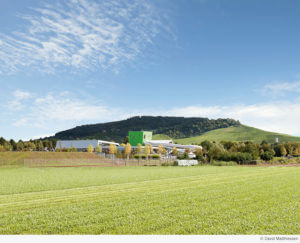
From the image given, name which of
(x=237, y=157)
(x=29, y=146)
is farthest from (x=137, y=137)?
(x=237, y=157)

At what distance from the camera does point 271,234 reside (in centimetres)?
731

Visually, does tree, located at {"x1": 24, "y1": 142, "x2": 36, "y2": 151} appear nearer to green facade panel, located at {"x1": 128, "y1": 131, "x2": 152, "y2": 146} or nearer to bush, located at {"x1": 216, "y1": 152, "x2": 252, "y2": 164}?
green facade panel, located at {"x1": 128, "y1": 131, "x2": 152, "y2": 146}

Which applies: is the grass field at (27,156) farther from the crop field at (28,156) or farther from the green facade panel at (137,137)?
the green facade panel at (137,137)

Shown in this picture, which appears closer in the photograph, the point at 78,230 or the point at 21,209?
the point at 78,230

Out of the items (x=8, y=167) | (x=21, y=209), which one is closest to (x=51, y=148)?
(x=8, y=167)

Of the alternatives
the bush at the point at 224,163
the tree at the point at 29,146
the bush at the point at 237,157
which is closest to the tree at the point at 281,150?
the bush at the point at 237,157

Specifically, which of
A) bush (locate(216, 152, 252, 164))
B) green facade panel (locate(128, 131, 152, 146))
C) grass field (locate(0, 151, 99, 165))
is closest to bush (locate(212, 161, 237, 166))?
bush (locate(216, 152, 252, 164))

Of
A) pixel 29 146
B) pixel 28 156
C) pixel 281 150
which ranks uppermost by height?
pixel 29 146

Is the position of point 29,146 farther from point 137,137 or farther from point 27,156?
point 27,156

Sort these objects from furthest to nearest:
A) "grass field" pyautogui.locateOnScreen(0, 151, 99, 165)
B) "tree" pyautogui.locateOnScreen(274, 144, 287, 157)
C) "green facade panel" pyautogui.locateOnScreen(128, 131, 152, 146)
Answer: "green facade panel" pyautogui.locateOnScreen(128, 131, 152, 146)
"tree" pyautogui.locateOnScreen(274, 144, 287, 157)
"grass field" pyautogui.locateOnScreen(0, 151, 99, 165)

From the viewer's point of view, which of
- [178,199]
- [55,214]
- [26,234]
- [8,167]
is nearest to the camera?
[26,234]

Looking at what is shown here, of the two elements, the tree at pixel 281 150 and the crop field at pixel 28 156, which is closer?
the crop field at pixel 28 156
